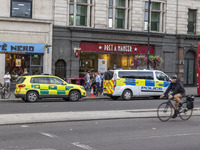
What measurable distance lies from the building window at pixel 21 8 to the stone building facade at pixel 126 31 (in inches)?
84.8

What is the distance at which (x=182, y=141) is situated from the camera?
9.55 meters

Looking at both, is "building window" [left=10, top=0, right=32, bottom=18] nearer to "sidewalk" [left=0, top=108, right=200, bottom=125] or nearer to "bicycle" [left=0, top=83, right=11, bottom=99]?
"bicycle" [left=0, top=83, right=11, bottom=99]

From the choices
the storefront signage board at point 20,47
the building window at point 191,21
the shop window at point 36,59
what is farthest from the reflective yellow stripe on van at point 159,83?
the building window at point 191,21

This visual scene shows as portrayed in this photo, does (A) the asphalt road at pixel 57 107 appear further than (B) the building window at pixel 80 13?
No

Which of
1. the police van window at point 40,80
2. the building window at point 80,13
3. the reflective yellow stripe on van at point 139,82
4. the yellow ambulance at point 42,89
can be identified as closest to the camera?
the yellow ambulance at point 42,89

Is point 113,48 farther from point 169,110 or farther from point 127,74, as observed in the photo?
point 169,110

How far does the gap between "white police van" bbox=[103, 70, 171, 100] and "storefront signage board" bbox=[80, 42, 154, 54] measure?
825 cm

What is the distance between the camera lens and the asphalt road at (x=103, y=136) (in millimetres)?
8711

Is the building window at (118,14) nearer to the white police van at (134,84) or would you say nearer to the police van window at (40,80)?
the white police van at (134,84)

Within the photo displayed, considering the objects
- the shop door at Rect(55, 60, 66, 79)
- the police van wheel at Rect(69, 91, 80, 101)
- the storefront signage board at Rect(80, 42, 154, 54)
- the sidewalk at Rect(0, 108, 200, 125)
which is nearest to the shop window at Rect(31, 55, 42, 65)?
the shop door at Rect(55, 60, 66, 79)

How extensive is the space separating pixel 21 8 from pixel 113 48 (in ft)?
28.4

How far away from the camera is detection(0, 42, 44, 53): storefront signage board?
1109 inches

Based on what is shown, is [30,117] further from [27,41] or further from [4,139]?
[27,41]

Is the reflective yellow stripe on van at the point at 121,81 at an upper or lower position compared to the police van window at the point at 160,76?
lower
